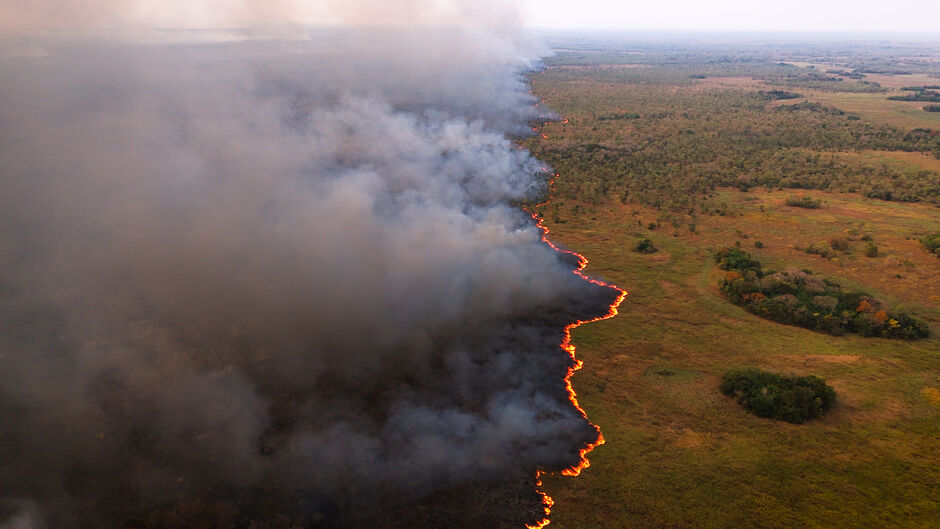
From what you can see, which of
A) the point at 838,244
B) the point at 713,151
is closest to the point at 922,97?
the point at 713,151

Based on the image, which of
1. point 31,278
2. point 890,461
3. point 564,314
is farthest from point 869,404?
point 31,278

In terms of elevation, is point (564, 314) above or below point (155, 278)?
below

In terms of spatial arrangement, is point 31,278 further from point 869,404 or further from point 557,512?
point 869,404

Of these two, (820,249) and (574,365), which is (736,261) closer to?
(820,249)

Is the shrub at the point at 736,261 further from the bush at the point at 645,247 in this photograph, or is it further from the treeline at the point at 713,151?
the treeline at the point at 713,151

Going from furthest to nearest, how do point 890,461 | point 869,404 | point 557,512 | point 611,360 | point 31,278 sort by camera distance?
point 31,278, point 611,360, point 869,404, point 890,461, point 557,512

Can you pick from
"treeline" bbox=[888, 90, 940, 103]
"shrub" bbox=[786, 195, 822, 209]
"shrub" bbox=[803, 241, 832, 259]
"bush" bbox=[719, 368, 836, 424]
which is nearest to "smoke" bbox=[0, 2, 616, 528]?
"bush" bbox=[719, 368, 836, 424]

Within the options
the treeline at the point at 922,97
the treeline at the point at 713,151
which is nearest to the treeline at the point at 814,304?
the treeline at the point at 713,151

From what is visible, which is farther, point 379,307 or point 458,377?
point 379,307
